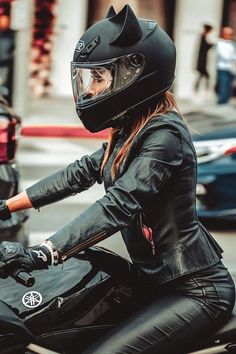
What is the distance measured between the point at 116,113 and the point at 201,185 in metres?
5.01

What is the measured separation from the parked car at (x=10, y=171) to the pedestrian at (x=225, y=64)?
11.4 metres

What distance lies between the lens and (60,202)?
8.84 m

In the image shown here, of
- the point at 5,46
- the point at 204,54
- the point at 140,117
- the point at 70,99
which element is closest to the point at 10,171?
the point at 140,117

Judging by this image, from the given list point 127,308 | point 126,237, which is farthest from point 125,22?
point 127,308

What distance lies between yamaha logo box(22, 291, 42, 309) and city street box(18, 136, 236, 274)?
3.65 m

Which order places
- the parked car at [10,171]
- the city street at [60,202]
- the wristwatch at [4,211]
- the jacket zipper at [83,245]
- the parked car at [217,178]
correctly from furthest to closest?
the parked car at [217,178] < the city street at [60,202] < the parked car at [10,171] < the wristwatch at [4,211] < the jacket zipper at [83,245]

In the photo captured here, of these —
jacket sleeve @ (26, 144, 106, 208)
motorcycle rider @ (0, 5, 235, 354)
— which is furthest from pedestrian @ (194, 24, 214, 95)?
motorcycle rider @ (0, 5, 235, 354)

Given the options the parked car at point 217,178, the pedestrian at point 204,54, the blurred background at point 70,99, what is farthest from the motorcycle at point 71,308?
the pedestrian at point 204,54

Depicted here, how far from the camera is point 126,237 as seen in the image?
298 cm

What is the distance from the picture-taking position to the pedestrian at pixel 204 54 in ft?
58.5

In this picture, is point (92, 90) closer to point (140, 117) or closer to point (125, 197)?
point (140, 117)

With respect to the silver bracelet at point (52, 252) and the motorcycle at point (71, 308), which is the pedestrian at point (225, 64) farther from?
the silver bracelet at point (52, 252)

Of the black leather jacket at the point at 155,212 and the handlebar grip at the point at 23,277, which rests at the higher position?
the black leather jacket at the point at 155,212

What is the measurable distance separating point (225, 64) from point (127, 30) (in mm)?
14202
